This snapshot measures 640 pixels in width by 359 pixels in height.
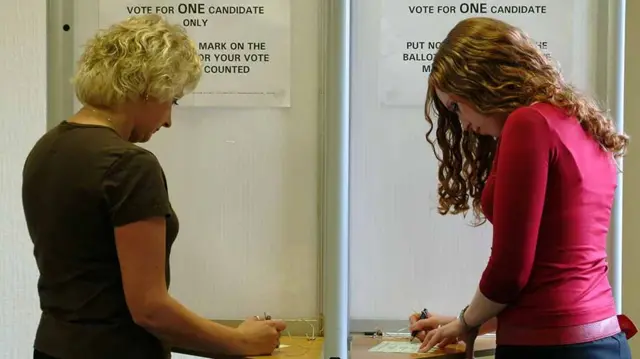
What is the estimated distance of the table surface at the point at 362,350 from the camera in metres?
1.60

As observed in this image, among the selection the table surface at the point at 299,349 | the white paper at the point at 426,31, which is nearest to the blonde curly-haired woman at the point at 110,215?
the table surface at the point at 299,349

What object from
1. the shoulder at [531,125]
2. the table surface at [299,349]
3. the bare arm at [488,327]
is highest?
the shoulder at [531,125]

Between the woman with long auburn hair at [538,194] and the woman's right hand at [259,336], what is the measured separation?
0.44 meters

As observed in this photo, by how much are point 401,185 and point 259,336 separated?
0.60 metres

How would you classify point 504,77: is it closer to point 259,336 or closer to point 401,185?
point 401,185

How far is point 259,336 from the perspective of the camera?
1540 millimetres

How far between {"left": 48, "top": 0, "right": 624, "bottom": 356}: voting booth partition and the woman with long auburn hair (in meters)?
0.45

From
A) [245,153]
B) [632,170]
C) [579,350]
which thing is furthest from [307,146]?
[632,170]

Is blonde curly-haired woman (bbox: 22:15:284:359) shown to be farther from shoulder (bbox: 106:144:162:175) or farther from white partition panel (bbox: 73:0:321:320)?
white partition panel (bbox: 73:0:321:320)

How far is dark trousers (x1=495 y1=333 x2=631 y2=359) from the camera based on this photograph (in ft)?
4.20

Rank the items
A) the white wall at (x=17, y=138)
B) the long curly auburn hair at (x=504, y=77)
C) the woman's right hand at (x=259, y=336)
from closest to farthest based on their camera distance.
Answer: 1. the long curly auburn hair at (x=504, y=77)
2. the woman's right hand at (x=259, y=336)
3. the white wall at (x=17, y=138)

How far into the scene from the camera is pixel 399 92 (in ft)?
6.24

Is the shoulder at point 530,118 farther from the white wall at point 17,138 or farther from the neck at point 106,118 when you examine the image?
the white wall at point 17,138

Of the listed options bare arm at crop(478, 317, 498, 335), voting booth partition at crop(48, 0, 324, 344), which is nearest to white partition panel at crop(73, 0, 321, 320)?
voting booth partition at crop(48, 0, 324, 344)
